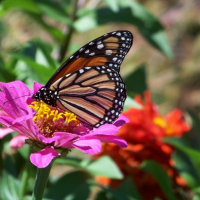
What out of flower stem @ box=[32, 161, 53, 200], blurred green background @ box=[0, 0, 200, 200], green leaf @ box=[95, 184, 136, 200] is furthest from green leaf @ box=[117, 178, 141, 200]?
flower stem @ box=[32, 161, 53, 200]

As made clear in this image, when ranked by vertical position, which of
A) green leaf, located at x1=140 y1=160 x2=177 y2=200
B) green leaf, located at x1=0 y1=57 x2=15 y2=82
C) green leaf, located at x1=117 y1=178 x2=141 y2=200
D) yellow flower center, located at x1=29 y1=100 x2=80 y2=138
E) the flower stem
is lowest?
green leaf, located at x1=117 y1=178 x2=141 y2=200

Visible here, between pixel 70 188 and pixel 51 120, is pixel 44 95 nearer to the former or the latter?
pixel 51 120

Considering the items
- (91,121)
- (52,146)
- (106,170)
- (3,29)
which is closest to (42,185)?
(52,146)

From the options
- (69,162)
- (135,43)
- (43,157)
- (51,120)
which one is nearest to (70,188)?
(69,162)

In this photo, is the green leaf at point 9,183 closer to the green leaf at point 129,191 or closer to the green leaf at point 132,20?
the green leaf at point 129,191

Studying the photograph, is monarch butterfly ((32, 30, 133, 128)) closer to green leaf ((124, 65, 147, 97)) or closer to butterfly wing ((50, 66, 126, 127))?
butterfly wing ((50, 66, 126, 127))

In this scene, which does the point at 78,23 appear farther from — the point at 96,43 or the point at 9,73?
the point at 96,43

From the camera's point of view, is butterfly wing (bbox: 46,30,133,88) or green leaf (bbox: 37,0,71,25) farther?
green leaf (bbox: 37,0,71,25)
